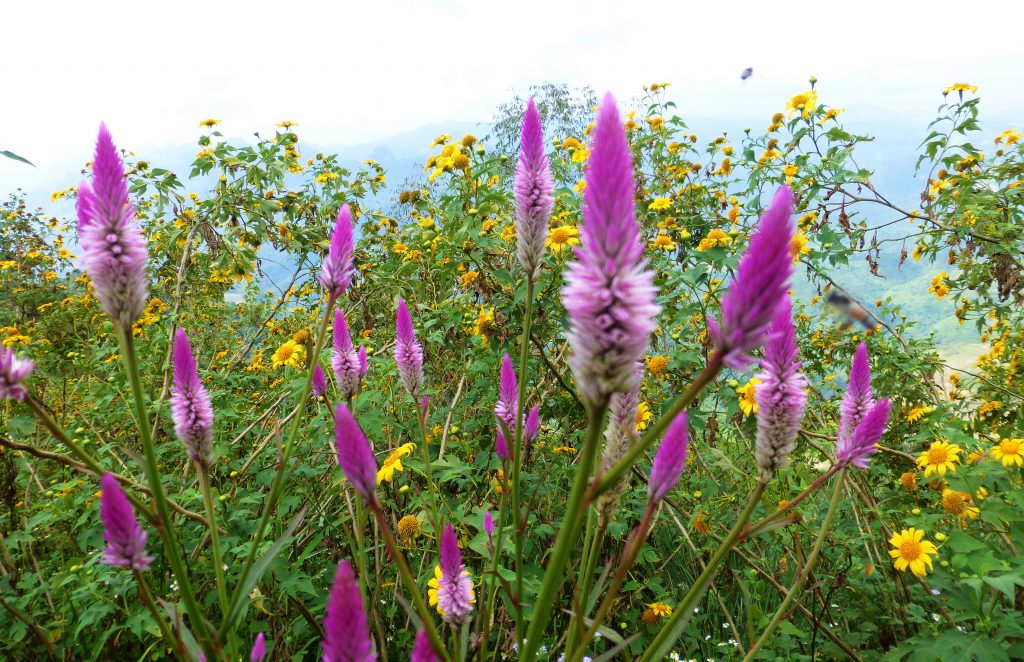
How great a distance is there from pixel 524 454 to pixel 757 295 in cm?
125

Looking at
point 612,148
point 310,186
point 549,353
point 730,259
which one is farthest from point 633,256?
point 310,186

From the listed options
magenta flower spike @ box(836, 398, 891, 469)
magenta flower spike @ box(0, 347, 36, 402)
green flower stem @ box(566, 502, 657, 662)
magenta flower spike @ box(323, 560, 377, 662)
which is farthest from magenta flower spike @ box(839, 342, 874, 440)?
magenta flower spike @ box(0, 347, 36, 402)

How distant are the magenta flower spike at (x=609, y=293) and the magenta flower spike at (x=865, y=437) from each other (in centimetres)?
90

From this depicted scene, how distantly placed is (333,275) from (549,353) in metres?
2.37

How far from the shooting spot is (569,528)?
2.25 feet

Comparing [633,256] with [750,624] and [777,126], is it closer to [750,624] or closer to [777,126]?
[750,624]

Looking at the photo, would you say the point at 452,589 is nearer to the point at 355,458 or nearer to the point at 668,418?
the point at 355,458

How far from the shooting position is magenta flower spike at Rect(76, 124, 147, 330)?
3.00ft

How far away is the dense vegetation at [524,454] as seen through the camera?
1856 mm

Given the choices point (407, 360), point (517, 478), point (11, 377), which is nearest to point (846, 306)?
point (407, 360)

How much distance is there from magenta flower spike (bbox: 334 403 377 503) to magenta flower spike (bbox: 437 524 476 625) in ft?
1.18

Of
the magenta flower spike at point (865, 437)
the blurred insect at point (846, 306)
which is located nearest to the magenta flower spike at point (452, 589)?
the magenta flower spike at point (865, 437)

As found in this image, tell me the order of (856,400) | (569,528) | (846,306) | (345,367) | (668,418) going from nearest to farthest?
(668,418) < (569,528) < (856,400) < (345,367) < (846,306)

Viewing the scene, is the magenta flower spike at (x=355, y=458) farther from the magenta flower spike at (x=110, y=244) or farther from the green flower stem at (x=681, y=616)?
the green flower stem at (x=681, y=616)
